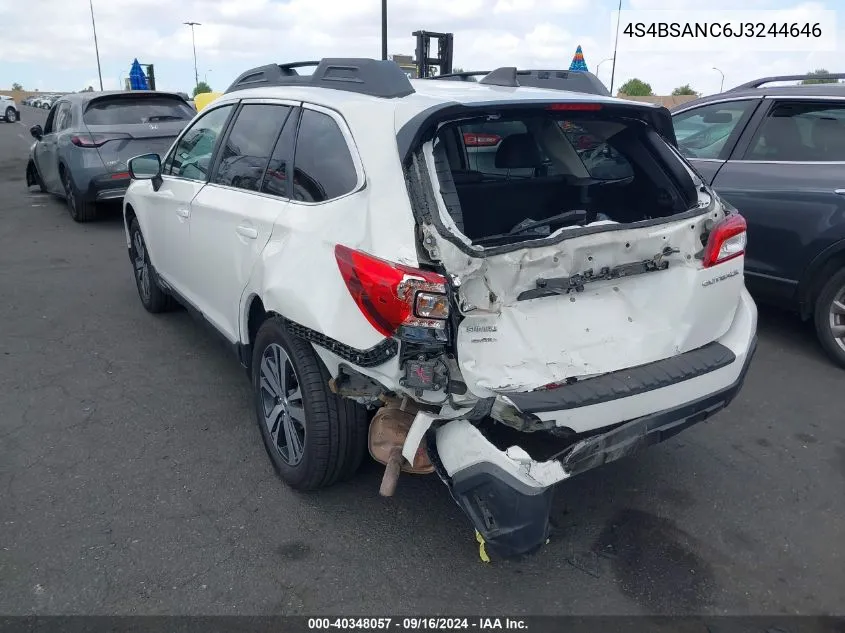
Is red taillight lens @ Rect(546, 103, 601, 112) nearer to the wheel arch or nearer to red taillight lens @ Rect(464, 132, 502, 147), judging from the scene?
red taillight lens @ Rect(464, 132, 502, 147)

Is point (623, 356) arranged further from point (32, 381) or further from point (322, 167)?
point (32, 381)

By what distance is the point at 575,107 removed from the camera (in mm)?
2855

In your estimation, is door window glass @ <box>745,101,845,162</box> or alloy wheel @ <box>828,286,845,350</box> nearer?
alloy wheel @ <box>828,286,845,350</box>

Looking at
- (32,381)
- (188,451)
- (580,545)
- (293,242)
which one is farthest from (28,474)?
(580,545)

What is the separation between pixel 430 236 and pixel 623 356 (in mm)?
877

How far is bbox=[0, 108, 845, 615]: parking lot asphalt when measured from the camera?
8.52 ft

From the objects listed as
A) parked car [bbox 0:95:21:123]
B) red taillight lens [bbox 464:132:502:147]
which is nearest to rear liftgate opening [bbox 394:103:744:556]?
red taillight lens [bbox 464:132:502:147]

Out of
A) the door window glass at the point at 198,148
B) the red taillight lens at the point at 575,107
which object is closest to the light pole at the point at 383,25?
the door window glass at the point at 198,148

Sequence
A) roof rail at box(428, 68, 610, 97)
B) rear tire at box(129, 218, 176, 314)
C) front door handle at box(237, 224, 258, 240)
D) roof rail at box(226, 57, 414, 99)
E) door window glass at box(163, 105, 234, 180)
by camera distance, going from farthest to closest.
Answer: rear tire at box(129, 218, 176, 314) → door window glass at box(163, 105, 234, 180) → roof rail at box(428, 68, 610, 97) → front door handle at box(237, 224, 258, 240) → roof rail at box(226, 57, 414, 99)

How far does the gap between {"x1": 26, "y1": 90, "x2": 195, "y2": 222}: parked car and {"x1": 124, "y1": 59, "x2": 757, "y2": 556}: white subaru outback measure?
6.17 m

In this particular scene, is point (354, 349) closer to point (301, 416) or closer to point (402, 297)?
point (402, 297)

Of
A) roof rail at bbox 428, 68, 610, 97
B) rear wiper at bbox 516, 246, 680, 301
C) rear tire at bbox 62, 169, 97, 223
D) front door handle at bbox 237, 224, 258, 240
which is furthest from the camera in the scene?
rear tire at bbox 62, 169, 97, 223

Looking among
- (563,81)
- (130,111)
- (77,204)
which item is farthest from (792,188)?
(77,204)

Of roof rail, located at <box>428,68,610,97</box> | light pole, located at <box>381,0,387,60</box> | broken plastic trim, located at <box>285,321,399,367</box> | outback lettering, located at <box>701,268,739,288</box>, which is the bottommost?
broken plastic trim, located at <box>285,321,399,367</box>
